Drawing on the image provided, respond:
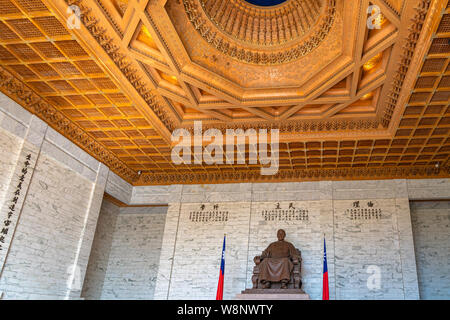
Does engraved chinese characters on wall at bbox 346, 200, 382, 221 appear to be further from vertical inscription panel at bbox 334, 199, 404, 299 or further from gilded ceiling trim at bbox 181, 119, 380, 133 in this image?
gilded ceiling trim at bbox 181, 119, 380, 133

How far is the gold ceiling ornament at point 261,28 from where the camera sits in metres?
6.34

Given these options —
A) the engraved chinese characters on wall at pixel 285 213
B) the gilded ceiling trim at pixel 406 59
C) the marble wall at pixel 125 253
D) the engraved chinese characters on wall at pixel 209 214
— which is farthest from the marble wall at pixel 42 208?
the gilded ceiling trim at pixel 406 59

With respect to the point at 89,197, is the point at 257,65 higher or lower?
higher

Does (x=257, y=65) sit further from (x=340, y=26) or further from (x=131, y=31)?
(x=131, y=31)

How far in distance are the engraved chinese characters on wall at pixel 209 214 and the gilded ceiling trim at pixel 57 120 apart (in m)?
2.30

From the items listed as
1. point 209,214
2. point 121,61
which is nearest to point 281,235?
point 209,214

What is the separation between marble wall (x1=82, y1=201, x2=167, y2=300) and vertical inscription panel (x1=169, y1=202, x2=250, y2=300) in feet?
3.58

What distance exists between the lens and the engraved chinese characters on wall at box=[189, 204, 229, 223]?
10000mm

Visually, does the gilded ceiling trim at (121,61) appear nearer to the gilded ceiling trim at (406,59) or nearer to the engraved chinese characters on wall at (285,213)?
the engraved chinese characters on wall at (285,213)

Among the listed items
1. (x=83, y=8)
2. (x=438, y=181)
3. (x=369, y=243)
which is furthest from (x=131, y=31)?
(x=438, y=181)

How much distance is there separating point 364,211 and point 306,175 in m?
1.76

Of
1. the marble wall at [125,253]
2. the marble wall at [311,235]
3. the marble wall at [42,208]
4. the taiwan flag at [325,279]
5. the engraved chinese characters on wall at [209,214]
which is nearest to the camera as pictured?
the marble wall at [42,208]
